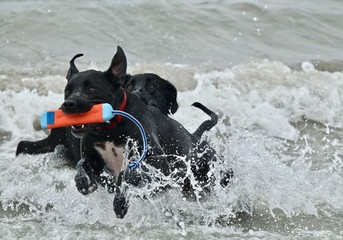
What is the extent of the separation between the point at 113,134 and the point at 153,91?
1.17 meters

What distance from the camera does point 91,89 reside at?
506 centimetres

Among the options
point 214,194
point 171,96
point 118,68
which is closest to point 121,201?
point 118,68

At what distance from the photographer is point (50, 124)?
505cm

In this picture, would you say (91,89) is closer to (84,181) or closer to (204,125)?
(84,181)

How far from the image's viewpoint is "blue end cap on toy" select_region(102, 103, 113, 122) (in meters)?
4.82

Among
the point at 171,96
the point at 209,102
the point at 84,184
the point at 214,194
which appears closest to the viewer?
the point at 84,184

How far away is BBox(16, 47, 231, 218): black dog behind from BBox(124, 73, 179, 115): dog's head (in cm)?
29

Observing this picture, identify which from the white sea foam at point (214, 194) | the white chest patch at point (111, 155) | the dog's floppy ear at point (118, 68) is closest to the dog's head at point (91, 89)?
the dog's floppy ear at point (118, 68)

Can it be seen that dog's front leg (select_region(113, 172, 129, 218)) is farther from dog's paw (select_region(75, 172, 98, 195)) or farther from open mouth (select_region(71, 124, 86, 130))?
open mouth (select_region(71, 124, 86, 130))

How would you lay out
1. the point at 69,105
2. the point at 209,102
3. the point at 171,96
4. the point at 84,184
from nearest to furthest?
the point at 69,105, the point at 84,184, the point at 171,96, the point at 209,102

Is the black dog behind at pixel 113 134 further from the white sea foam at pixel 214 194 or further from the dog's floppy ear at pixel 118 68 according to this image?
the white sea foam at pixel 214 194

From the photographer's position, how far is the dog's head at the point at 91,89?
4.87m

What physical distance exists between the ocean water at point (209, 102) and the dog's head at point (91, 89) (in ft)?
3.10

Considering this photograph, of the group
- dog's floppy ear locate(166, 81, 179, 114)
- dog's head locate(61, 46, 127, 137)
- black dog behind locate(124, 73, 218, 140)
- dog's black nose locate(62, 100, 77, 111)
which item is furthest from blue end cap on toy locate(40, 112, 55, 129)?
dog's floppy ear locate(166, 81, 179, 114)
